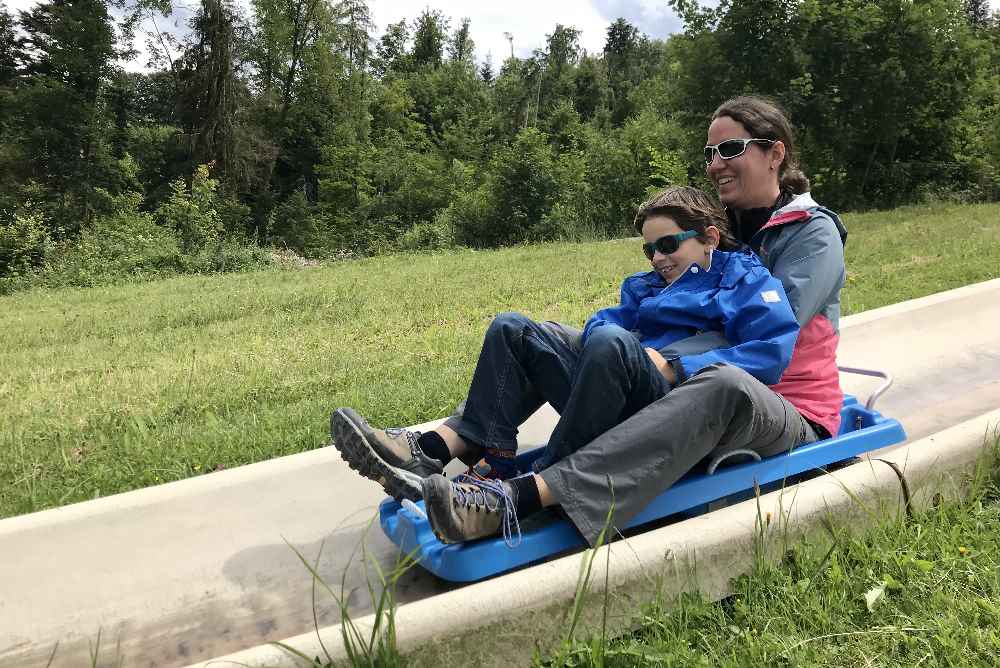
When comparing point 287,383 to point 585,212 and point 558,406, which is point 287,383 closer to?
point 558,406

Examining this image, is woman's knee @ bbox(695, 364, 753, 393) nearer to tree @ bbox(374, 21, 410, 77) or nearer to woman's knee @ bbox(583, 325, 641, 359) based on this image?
woman's knee @ bbox(583, 325, 641, 359)

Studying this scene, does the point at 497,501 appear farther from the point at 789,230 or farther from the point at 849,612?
the point at 789,230

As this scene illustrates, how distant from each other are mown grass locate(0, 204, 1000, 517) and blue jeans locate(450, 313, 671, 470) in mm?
1312

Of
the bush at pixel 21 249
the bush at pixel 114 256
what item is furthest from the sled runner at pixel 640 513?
the bush at pixel 21 249

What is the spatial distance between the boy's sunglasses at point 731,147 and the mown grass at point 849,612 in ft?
4.31

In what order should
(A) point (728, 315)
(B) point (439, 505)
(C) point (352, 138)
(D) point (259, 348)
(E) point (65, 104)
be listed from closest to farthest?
1. (B) point (439, 505)
2. (A) point (728, 315)
3. (D) point (259, 348)
4. (E) point (65, 104)
5. (C) point (352, 138)

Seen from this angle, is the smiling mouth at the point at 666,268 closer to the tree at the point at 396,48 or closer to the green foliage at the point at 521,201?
the green foliage at the point at 521,201

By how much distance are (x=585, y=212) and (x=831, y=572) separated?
15844 mm

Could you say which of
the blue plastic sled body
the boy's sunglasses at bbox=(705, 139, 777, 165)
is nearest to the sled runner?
the blue plastic sled body

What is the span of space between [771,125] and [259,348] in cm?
413

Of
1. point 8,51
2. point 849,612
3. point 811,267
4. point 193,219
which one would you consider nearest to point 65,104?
point 8,51

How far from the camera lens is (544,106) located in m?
49.1

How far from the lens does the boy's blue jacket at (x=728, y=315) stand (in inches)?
85.4

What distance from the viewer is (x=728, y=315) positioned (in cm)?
225
